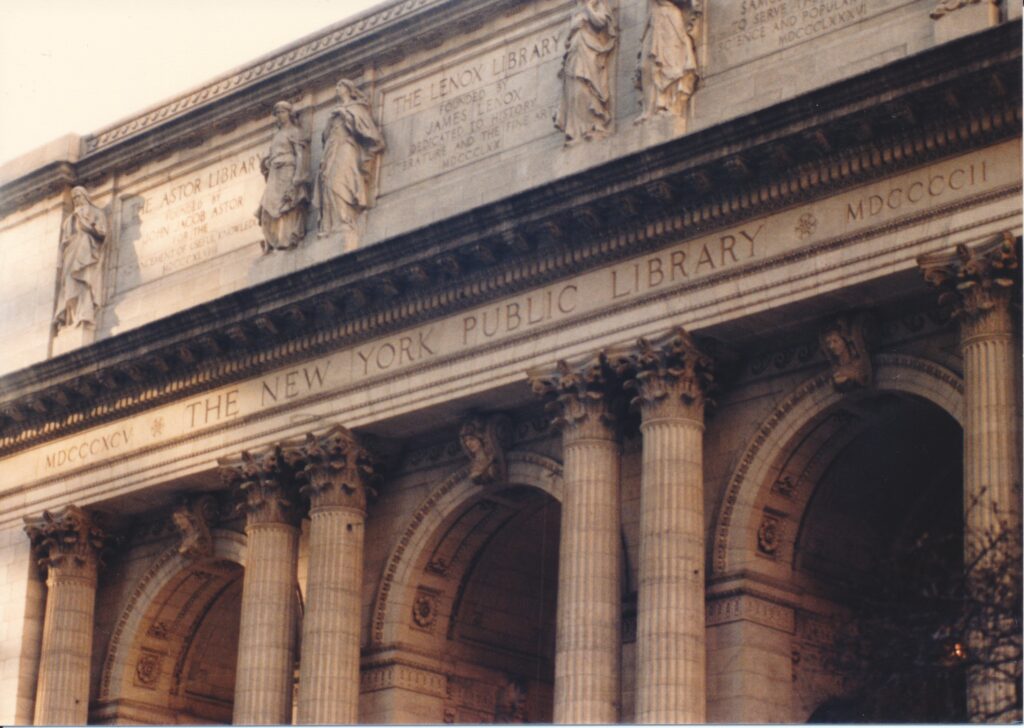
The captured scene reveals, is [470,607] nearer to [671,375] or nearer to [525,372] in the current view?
[525,372]

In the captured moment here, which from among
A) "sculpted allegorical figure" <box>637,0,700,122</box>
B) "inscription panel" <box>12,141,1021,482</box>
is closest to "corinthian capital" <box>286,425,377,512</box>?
"inscription panel" <box>12,141,1021,482</box>

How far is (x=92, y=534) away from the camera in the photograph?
47219mm

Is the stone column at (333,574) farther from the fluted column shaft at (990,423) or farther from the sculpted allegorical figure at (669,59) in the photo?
the fluted column shaft at (990,423)

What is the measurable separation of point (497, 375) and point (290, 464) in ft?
15.5

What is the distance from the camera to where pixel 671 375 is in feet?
124

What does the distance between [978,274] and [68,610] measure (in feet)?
65.3

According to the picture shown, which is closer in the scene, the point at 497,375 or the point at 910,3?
the point at 910,3

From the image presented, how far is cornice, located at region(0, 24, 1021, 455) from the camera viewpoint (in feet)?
115

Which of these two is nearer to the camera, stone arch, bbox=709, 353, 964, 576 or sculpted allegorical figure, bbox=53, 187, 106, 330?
stone arch, bbox=709, 353, 964, 576

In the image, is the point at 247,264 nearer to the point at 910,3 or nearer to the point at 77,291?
the point at 77,291

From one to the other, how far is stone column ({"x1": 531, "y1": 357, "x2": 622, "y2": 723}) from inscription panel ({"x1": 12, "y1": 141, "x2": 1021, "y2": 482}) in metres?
1.26

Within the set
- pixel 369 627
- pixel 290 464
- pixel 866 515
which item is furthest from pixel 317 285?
pixel 866 515

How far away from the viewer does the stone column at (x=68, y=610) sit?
46656mm

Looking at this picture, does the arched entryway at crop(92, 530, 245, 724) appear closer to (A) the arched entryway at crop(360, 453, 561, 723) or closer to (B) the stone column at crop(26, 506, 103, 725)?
(B) the stone column at crop(26, 506, 103, 725)
